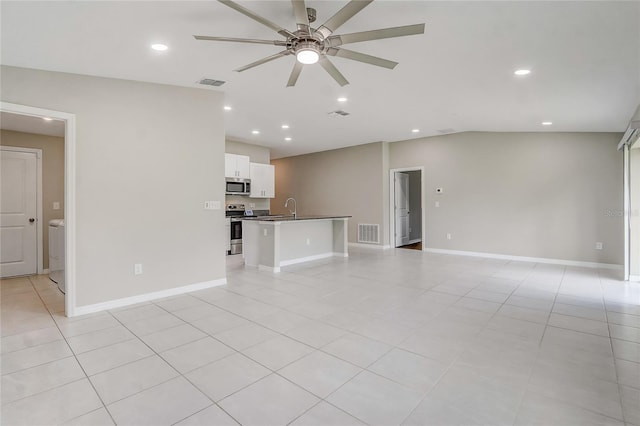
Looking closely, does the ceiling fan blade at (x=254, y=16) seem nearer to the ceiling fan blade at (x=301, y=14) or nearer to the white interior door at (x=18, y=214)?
the ceiling fan blade at (x=301, y=14)

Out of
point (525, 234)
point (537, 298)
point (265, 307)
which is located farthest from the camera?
point (525, 234)

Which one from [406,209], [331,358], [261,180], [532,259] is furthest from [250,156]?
[532,259]

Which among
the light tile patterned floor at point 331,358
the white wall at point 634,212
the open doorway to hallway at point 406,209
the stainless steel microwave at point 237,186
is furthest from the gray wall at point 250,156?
the white wall at point 634,212

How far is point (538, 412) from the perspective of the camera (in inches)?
70.0

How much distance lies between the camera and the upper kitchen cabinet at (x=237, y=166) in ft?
24.4

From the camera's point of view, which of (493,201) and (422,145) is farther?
(422,145)

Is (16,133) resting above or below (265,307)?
above

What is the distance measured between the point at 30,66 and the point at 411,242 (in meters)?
8.80

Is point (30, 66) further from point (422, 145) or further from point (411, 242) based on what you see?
point (411, 242)

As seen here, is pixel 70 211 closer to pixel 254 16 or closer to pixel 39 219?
pixel 254 16

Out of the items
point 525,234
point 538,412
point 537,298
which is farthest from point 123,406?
point 525,234

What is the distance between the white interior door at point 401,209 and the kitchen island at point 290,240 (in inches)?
88.5

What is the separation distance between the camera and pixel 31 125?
191 inches

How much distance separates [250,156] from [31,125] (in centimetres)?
433
